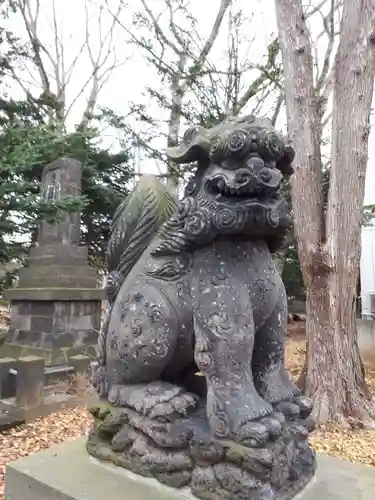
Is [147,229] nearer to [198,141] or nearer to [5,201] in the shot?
[198,141]

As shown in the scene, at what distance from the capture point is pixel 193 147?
63.2 inches

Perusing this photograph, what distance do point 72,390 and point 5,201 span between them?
7.73ft

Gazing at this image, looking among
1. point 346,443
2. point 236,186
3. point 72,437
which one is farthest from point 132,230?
point 346,443

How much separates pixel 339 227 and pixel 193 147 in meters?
3.14

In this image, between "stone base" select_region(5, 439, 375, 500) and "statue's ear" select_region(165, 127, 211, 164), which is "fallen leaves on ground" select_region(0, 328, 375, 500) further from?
"statue's ear" select_region(165, 127, 211, 164)

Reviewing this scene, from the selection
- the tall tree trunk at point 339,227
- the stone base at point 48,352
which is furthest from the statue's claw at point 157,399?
the stone base at point 48,352

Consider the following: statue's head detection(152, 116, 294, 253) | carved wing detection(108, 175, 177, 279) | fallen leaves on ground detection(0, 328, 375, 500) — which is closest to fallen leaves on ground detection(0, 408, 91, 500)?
A: fallen leaves on ground detection(0, 328, 375, 500)

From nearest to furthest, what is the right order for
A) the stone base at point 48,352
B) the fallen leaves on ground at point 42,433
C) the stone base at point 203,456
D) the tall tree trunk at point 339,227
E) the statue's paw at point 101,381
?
the stone base at point 203,456
the statue's paw at point 101,381
the fallen leaves on ground at point 42,433
the tall tree trunk at point 339,227
the stone base at point 48,352

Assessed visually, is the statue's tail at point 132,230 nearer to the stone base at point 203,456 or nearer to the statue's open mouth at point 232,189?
the stone base at point 203,456

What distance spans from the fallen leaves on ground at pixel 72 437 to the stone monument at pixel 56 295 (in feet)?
4.94

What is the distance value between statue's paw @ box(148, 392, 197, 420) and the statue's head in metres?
0.51

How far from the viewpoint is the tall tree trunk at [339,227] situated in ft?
14.4

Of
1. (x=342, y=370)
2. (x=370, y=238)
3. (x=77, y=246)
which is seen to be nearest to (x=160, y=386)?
(x=342, y=370)

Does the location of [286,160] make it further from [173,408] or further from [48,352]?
[48,352]
